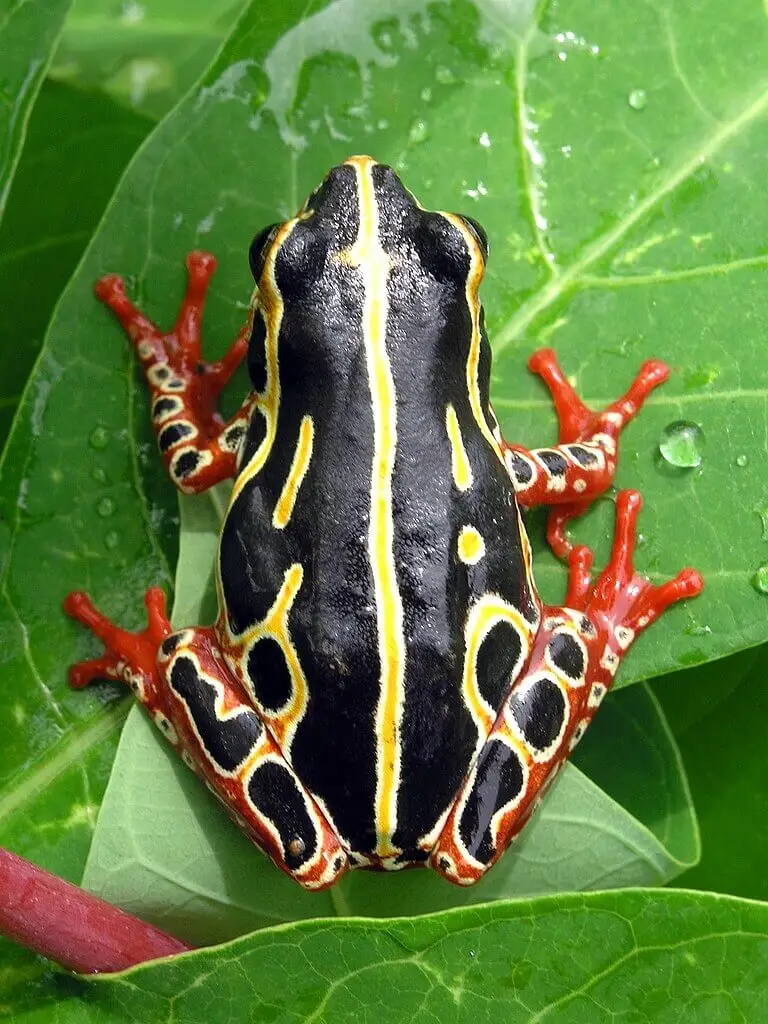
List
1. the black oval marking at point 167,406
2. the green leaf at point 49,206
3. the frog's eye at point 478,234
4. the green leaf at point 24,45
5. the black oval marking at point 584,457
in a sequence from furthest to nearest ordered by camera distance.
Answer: the green leaf at point 49,206 → the black oval marking at point 167,406 → the black oval marking at point 584,457 → the frog's eye at point 478,234 → the green leaf at point 24,45

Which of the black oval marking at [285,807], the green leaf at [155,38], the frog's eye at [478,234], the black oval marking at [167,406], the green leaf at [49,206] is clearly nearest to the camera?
the black oval marking at [285,807]

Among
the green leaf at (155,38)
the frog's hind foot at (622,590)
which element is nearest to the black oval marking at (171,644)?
the frog's hind foot at (622,590)

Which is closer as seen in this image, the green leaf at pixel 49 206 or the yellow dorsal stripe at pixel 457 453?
the yellow dorsal stripe at pixel 457 453

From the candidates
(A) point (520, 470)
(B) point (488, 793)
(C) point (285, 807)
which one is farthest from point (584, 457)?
(C) point (285, 807)

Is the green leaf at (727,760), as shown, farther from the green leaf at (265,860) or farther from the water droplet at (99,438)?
the water droplet at (99,438)

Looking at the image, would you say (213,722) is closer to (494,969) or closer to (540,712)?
(540,712)

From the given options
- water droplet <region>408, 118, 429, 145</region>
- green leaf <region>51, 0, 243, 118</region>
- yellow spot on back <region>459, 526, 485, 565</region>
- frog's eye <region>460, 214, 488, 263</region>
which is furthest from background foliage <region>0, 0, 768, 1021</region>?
green leaf <region>51, 0, 243, 118</region>
